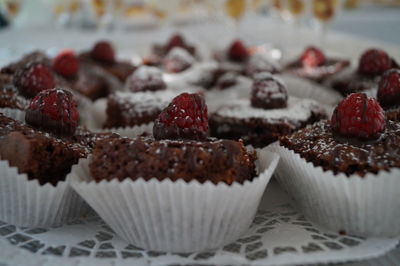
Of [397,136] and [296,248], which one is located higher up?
[397,136]

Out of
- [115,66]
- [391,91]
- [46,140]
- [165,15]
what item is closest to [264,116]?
[391,91]

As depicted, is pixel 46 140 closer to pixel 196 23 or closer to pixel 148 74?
pixel 148 74

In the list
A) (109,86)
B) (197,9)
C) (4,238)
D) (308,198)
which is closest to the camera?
(4,238)

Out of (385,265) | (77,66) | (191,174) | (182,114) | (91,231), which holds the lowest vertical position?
(385,265)

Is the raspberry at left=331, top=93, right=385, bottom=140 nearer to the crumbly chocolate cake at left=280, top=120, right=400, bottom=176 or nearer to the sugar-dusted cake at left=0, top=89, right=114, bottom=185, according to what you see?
the crumbly chocolate cake at left=280, top=120, right=400, bottom=176

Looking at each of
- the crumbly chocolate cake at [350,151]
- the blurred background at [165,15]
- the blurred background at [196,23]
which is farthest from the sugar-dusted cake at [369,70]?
the blurred background at [165,15]

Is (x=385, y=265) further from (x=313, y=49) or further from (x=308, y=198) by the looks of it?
(x=313, y=49)

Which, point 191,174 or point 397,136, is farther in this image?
point 397,136

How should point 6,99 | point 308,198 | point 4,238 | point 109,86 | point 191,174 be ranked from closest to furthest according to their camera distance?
point 191,174 < point 4,238 < point 308,198 < point 6,99 < point 109,86

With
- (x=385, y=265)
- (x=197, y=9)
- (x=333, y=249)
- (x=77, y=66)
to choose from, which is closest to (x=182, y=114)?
(x=333, y=249)
